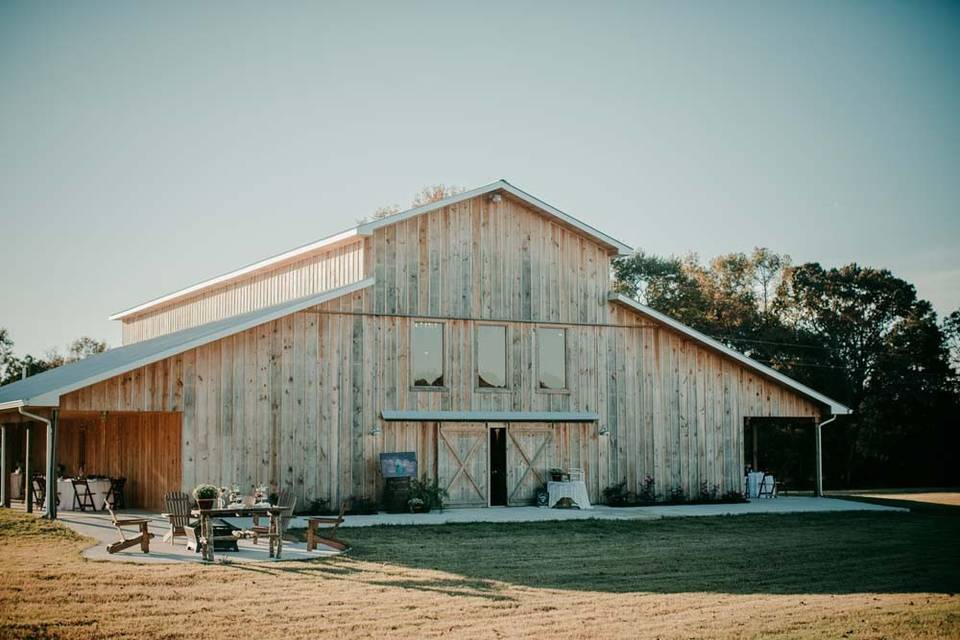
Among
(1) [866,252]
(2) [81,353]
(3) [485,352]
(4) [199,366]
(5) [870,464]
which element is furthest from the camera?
(2) [81,353]

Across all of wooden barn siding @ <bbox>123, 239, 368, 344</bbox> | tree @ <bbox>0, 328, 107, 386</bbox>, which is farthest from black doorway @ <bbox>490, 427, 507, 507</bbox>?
tree @ <bbox>0, 328, 107, 386</bbox>

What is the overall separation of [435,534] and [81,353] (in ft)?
161

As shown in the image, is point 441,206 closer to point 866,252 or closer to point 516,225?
point 516,225

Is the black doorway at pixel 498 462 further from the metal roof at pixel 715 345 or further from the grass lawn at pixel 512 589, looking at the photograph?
the grass lawn at pixel 512 589

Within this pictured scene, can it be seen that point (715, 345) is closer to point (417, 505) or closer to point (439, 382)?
point (439, 382)

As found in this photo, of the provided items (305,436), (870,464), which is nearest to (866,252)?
(870,464)

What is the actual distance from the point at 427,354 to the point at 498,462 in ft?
10.00

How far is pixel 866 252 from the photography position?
4825 centimetres

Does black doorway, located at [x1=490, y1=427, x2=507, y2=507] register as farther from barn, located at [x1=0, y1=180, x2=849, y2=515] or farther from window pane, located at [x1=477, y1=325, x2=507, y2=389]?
window pane, located at [x1=477, y1=325, x2=507, y2=389]

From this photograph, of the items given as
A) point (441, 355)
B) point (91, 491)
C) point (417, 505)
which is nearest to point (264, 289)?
point (441, 355)

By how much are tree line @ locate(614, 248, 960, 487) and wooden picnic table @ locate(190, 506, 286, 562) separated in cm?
3382

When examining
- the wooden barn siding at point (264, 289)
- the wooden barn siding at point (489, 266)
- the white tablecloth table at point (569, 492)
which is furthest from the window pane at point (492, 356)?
the wooden barn siding at point (264, 289)

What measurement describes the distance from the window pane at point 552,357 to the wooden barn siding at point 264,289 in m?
4.67

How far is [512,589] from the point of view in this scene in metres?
11.8
